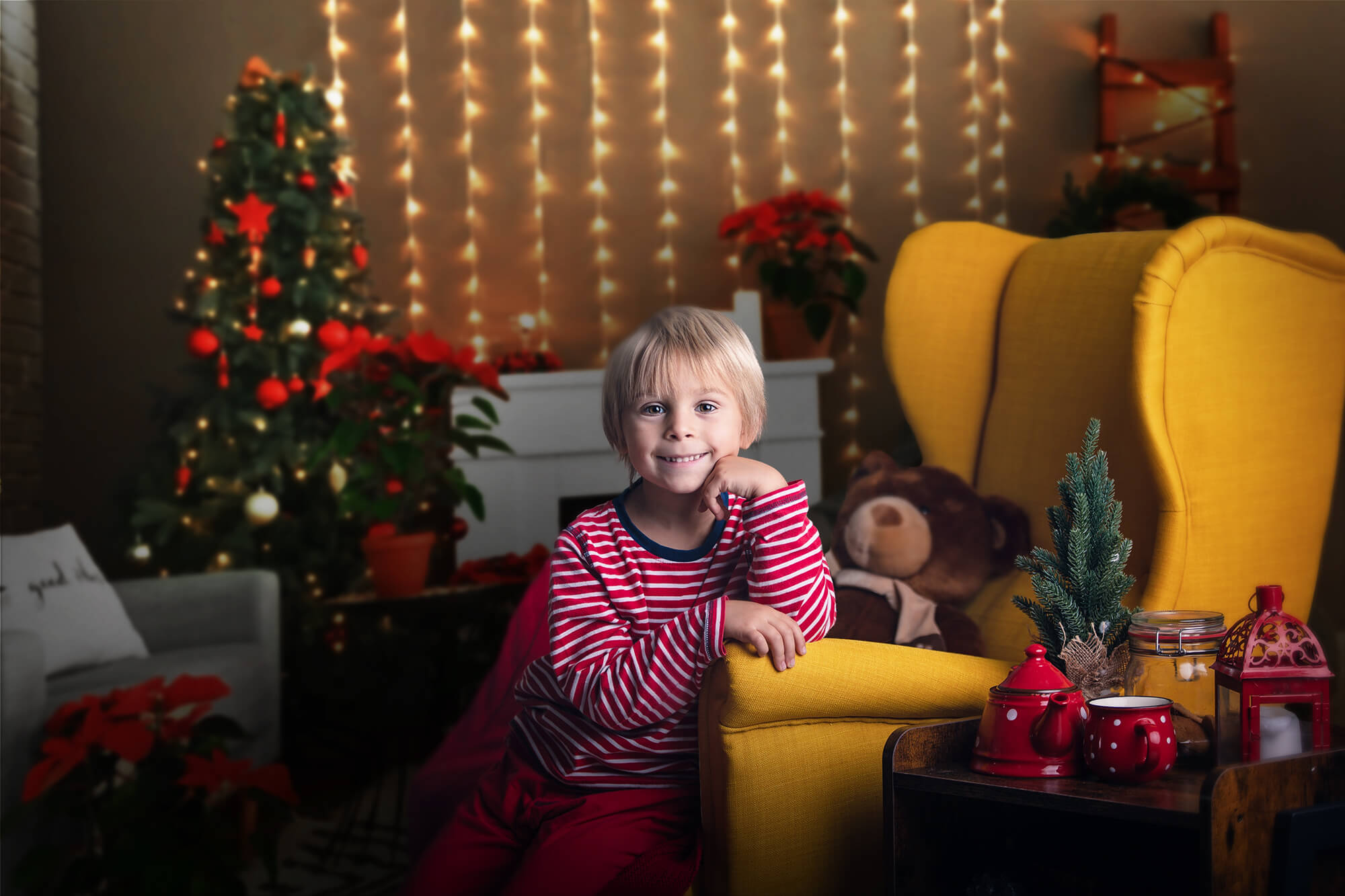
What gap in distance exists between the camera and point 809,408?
3.27 m

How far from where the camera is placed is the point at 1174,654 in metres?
1.01

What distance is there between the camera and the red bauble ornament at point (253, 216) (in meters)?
2.93

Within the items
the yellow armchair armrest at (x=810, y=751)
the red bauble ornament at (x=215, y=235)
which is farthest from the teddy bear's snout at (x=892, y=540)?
the red bauble ornament at (x=215, y=235)

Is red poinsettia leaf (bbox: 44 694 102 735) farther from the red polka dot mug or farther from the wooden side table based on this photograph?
the red polka dot mug

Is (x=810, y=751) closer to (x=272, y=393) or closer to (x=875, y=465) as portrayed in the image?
(x=875, y=465)

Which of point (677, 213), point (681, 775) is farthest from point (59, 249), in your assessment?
point (681, 775)

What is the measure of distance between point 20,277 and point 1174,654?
3736 millimetres

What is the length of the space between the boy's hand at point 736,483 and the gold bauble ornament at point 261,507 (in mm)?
2041

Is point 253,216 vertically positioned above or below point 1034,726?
above

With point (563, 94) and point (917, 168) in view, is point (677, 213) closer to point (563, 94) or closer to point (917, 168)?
point (563, 94)

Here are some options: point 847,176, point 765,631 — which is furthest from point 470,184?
point 765,631

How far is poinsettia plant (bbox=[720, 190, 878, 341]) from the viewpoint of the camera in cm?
322

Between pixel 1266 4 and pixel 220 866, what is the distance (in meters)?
3.57

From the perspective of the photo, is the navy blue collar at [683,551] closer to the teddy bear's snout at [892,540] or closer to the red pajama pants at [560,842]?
the red pajama pants at [560,842]
